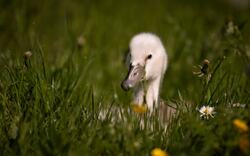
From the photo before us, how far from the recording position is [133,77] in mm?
4578

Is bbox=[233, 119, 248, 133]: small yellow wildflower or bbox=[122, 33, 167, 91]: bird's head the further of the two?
bbox=[122, 33, 167, 91]: bird's head

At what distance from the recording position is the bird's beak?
4.44m

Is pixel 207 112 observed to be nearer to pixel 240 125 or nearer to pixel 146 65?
pixel 240 125

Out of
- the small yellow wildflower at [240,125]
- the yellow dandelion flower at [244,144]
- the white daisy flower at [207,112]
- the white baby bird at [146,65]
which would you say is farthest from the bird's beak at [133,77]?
the yellow dandelion flower at [244,144]

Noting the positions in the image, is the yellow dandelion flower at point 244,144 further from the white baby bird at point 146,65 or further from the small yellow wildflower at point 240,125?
the white baby bird at point 146,65

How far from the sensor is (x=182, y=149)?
3531mm

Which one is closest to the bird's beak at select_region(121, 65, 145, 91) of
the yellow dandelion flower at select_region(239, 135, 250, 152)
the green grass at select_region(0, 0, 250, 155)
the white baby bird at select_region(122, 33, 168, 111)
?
the white baby bird at select_region(122, 33, 168, 111)

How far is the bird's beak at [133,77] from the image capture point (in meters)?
4.44

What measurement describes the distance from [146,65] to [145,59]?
6 cm

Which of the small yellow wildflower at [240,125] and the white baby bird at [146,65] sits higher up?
the white baby bird at [146,65]

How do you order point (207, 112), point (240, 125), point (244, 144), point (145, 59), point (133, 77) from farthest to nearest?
point (145, 59) < point (133, 77) < point (207, 112) < point (240, 125) < point (244, 144)

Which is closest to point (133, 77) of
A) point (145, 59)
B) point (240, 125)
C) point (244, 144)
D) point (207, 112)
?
point (145, 59)

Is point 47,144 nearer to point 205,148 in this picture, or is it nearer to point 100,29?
point 205,148

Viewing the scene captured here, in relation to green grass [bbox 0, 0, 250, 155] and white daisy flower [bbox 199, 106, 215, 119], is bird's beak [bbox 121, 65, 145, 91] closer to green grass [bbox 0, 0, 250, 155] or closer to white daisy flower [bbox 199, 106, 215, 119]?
green grass [bbox 0, 0, 250, 155]
